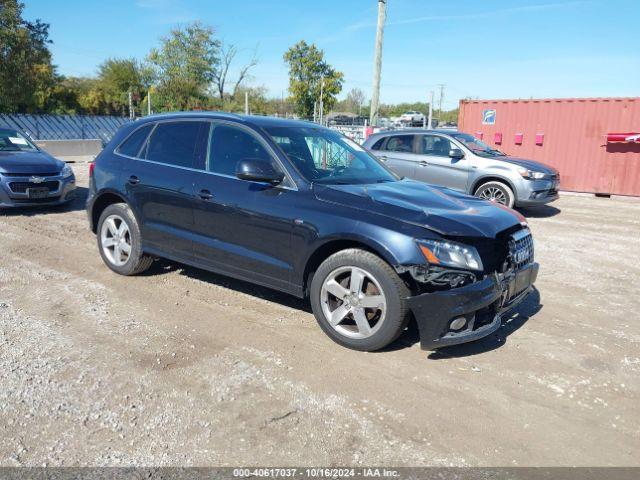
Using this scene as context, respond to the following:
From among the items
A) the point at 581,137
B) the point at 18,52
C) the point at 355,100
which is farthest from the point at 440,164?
the point at 355,100

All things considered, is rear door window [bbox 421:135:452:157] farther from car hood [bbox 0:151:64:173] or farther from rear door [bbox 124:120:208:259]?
car hood [bbox 0:151:64:173]

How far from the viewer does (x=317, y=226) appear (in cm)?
401

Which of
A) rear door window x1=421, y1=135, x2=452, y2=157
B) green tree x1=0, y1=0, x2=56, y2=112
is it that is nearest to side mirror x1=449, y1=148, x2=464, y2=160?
rear door window x1=421, y1=135, x2=452, y2=157

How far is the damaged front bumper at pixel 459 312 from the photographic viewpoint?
3.53 meters

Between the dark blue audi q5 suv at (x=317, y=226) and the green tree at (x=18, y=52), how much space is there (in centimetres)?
3076

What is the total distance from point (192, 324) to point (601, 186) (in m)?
13.6

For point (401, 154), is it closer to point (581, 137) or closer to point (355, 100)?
point (581, 137)

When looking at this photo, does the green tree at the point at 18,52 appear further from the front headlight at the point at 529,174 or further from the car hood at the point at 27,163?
the front headlight at the point at 529,174

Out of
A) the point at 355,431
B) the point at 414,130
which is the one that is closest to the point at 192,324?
the point at 355,431

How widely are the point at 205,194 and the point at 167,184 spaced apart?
21.8 inches

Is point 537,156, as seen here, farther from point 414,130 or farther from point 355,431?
point 355,431

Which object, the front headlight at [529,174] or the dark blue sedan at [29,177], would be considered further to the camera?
the front headlight at [529,174]

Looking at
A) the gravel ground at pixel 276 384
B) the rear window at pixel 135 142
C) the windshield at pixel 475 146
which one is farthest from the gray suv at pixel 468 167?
the rear window at pixel 135 142

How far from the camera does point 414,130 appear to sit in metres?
11.1
